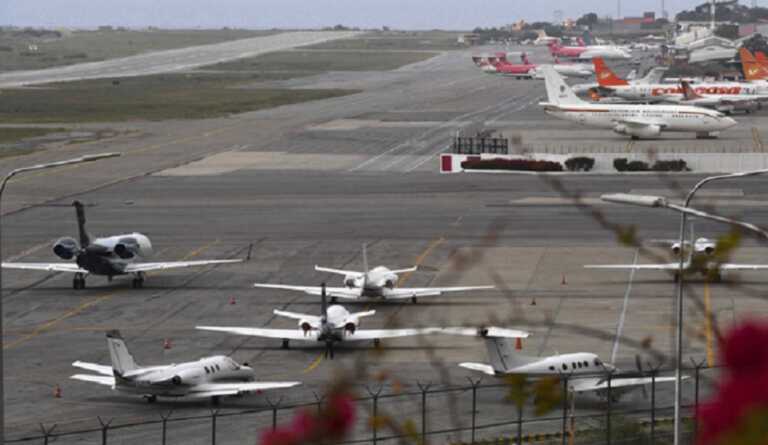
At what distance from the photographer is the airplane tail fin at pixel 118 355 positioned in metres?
39.3

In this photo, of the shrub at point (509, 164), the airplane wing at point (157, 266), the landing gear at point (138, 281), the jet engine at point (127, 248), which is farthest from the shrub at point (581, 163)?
the jet engine at point (127, 248)

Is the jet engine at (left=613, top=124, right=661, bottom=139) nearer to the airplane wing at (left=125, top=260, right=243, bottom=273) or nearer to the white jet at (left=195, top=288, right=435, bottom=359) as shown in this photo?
the airplane wing at (left=125, top=260, right=243, bottom=273)

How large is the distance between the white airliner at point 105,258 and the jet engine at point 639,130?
75457 millimetres

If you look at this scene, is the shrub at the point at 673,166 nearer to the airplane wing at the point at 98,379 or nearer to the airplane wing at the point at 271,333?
the airplane wing at the point at 271,333

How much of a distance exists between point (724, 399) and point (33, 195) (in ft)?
313

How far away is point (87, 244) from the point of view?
6144cm

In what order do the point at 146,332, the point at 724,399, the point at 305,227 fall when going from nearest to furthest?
the point at 724,399
the point at 146,332
the point at 305,227

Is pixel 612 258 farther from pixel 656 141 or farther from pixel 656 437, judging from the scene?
pixel 656 141

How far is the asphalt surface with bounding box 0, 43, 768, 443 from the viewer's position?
1618 inches

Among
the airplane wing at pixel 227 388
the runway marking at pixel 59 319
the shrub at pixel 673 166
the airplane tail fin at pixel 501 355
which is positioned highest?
the airplane tail fin at pixel 501 355

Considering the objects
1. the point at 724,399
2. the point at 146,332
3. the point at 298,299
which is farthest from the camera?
the point at 298,299

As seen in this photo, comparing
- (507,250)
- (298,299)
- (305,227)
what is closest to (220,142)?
(305,227)

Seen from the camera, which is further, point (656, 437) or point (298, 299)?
point (298, 299)

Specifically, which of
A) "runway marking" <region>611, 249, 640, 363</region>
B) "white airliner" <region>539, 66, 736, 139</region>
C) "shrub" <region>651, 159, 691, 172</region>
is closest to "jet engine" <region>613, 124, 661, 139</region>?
"white airliner" <region>539, 66, 736, 139</region>
